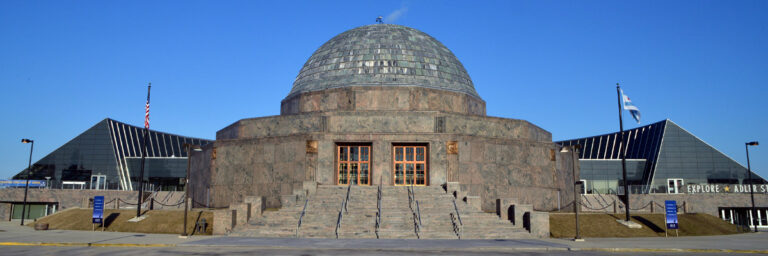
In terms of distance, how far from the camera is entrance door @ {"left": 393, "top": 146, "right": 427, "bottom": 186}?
21.9 meters

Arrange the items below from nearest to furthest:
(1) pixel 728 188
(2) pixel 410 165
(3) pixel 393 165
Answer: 1. (3) pixel 393 165
2. (2) pixel 410 165
3. (1) pixel 728 188

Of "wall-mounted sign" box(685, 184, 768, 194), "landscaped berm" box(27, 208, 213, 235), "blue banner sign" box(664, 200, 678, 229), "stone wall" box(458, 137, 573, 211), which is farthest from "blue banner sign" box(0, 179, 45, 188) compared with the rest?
"wall-mounted sign" box(685, 184, 768, 194)

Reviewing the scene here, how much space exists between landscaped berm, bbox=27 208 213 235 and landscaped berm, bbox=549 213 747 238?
10.8 metres

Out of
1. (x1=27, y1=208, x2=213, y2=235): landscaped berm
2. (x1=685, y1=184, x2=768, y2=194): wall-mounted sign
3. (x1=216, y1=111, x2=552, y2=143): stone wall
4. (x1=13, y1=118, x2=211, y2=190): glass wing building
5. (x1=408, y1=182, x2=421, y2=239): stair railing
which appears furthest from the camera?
(x1=13, y1=118, x2=211, y2=190): glass wing building

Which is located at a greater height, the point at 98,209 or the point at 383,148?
the point at 383,148

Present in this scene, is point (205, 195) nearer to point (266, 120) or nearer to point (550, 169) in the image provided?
point (266, 120)

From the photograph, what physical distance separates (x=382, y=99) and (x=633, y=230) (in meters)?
11.5

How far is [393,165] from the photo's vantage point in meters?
22.0

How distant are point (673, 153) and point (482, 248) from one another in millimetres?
30684

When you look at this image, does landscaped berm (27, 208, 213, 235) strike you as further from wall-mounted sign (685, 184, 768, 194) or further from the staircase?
wall-mounted sign (685, 184, 768, 194)

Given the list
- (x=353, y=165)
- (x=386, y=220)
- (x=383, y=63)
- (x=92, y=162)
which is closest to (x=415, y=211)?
(x=386, y=220)

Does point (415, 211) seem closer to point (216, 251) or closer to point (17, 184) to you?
point (216, 251)

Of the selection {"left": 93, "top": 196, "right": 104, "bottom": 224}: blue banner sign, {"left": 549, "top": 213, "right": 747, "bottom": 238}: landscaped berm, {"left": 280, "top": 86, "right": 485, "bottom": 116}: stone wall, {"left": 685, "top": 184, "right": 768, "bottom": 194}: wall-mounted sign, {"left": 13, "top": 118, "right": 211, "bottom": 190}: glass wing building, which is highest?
{"left": 280, "top": 86, "right": 485, "bottom": 116}: stone wall

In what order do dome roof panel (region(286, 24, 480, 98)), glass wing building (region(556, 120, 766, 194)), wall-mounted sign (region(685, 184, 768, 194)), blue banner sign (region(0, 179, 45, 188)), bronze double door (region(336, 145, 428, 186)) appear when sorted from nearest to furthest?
bronze double door (region(336, 145, 428, 186)) → dome roof panel (region(286, 24, 480, 98)) → wall-mounted sign (region(685, 184, 768, 194)) → blue banner sign (region(0, 179, 45, 188)) → glass wing building (region(556, 120, 766, 194))
